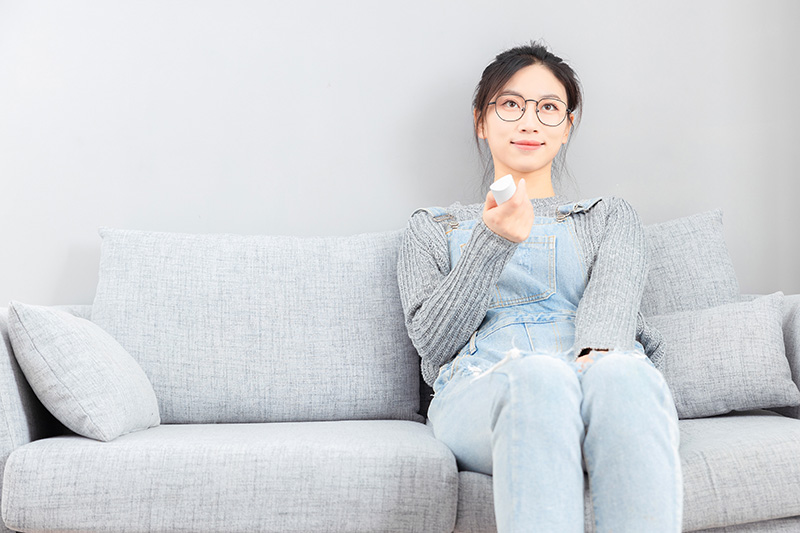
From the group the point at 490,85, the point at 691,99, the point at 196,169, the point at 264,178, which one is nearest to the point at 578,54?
the point at 691,99

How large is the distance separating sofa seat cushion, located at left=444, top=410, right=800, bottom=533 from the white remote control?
0.46 meters

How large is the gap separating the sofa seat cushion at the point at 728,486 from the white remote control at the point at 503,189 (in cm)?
46

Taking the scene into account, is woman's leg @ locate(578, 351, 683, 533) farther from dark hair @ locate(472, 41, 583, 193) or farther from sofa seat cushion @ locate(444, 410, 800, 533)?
dark hair @ locate(472, 41, 583, 193)

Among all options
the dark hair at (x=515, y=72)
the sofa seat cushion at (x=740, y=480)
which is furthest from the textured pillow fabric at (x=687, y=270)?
the sofa seat cushion at (x=740, y=480)

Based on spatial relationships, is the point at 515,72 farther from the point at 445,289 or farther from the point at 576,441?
the point at 576,441

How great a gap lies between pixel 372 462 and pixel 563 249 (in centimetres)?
62

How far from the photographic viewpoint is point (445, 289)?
133cm

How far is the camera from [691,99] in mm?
2119

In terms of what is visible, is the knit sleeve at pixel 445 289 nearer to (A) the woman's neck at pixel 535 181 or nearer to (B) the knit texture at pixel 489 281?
(B) the knit texture at pixel 489 281

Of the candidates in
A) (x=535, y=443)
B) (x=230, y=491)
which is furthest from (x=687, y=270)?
(x=230, y=491)

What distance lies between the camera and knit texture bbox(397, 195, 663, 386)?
1.28 m

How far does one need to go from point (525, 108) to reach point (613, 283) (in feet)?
1.77

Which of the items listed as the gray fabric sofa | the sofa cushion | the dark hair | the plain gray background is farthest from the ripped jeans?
the plain gray background

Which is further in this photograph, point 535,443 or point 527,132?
point 527,132
